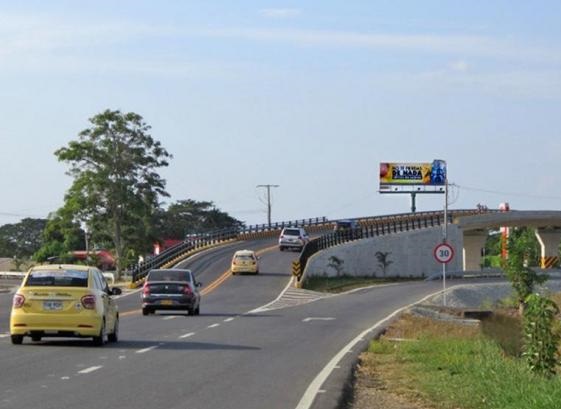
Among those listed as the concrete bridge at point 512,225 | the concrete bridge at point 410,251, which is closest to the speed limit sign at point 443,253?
the concrete bridge at point 410,251

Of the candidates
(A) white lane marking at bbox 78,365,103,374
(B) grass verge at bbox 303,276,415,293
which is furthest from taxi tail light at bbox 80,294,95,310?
(B) grass verge at bbox 303,276,415,293

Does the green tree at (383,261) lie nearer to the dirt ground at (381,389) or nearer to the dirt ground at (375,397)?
the dirt ground at (381,389)

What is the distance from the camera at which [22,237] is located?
17025 centimetres

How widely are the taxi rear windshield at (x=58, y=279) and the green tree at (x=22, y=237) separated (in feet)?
467

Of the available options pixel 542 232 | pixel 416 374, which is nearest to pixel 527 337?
pixel 416 374

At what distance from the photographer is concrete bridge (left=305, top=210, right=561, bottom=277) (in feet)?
280

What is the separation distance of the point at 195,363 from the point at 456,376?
15.7 ft

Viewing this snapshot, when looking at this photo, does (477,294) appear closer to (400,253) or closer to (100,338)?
(400,253)

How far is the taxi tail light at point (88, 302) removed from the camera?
81.0 feet

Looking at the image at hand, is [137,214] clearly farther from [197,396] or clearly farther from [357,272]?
[197,396]

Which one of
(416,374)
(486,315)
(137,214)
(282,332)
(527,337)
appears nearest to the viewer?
(527,337)

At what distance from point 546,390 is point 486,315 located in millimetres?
35946

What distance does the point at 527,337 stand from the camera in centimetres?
1869

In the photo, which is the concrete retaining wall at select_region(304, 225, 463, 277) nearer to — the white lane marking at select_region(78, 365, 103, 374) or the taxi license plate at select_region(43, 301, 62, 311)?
the taxi license plate at select_region(43, 301, 62, 311)
